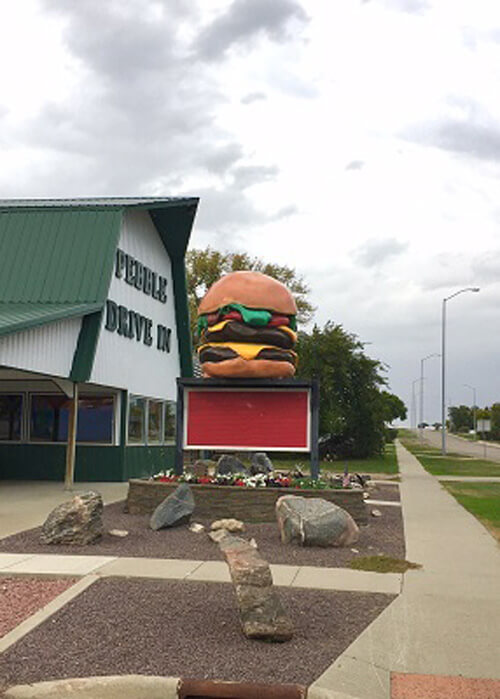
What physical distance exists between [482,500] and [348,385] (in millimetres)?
23058

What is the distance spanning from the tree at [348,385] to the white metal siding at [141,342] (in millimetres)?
13731

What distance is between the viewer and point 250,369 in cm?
1470

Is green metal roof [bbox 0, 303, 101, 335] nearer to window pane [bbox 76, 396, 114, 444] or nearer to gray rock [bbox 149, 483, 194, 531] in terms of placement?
window pane [bbox 76, 396, 114, 444]

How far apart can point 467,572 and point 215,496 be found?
17.8ft

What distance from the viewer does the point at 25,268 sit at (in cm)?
2020

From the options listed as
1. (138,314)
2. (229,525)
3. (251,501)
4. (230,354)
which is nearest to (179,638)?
(229,525)

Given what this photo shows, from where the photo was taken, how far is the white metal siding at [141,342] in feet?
70.3

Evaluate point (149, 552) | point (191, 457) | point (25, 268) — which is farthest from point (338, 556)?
point (191, 457)

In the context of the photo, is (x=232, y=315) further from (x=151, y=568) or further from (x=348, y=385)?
(x=348, y=385)

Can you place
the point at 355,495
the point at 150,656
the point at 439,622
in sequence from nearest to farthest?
the point at 150,656 < the point at 439,622 < the point at 355,495

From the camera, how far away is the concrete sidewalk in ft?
18.1

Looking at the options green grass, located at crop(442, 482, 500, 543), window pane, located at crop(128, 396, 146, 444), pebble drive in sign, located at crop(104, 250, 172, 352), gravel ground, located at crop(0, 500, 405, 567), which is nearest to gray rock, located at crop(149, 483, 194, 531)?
gravel ground, located at crop(0, 500, 405, 567)

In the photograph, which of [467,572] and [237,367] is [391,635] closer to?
[467,572]

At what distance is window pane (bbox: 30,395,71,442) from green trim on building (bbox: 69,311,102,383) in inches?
155
